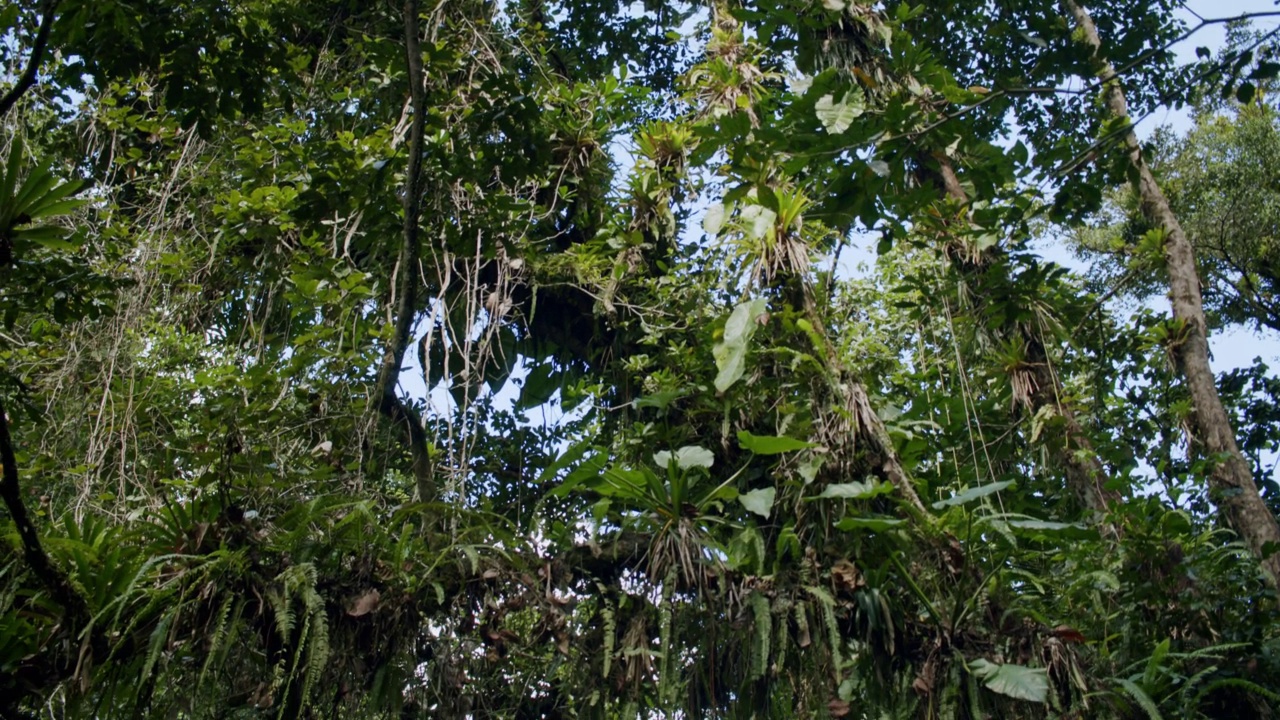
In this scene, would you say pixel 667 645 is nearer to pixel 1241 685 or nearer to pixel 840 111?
pixel 1241 685

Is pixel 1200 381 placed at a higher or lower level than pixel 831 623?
higher

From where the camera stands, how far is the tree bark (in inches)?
116

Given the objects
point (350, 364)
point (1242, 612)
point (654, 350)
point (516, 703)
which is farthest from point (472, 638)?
point (1242, 612)

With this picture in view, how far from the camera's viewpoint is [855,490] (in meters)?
2.75

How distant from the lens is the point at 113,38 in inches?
108

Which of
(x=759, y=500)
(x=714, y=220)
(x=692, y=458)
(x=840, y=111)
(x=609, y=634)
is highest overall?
(x=840, y=111)

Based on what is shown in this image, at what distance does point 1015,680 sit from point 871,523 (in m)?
0.53

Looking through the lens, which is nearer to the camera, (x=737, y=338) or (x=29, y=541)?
(x=29, y=541)

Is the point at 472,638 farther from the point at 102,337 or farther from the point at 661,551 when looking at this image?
the point at 102,337

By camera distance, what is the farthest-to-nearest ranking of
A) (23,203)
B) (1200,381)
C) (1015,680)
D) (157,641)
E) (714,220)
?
(714,220), (1200,381), (1015,680), (157,641), (23,203)

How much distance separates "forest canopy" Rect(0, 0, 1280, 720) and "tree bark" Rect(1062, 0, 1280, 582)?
16 mm

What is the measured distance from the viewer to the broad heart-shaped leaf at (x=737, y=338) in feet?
10.3

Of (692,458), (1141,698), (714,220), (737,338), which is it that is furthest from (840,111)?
(1141,698)

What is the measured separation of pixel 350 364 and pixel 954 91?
244 centimetres
